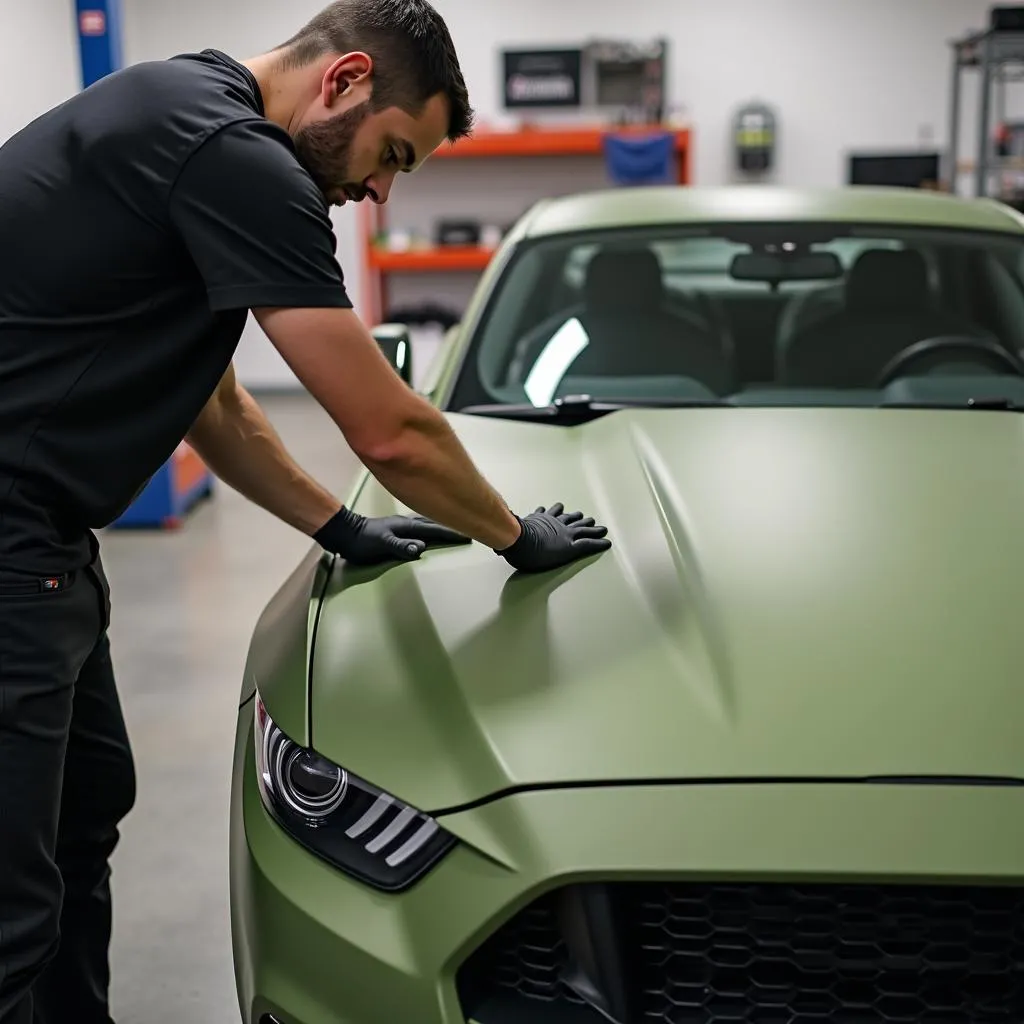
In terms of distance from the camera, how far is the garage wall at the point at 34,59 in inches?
250

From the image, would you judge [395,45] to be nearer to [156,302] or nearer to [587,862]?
[156,302]

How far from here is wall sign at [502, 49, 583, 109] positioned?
941 cm

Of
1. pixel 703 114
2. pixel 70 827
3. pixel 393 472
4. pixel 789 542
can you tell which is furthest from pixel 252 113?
pixel 703 114

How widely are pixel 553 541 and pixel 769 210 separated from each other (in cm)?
126

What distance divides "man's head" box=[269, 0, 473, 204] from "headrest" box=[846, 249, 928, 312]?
131 centimetres

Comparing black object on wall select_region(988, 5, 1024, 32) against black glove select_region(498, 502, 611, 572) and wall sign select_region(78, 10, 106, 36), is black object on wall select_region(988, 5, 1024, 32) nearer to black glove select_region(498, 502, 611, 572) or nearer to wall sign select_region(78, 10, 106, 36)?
wall sign select_region(78, 10, 106, 36)

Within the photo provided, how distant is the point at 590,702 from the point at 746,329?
1.43 meters

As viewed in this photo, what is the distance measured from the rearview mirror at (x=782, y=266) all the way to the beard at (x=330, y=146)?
49.7 inches

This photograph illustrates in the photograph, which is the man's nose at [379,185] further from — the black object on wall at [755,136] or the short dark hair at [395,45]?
the black object on wall at [755,136]

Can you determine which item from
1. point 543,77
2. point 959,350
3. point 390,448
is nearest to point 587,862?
point 390,448

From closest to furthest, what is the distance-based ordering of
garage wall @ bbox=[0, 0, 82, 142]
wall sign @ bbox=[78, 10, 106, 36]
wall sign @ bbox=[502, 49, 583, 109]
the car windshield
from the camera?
the car windshield
wall sign @ bbox=[78, 10, 106, 36]
garage wall @ bbox=[0, 0, 82, 142]
wall sign @ bbox=[502, 49, 583, 109]

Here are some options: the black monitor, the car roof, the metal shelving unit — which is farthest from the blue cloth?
the car roof

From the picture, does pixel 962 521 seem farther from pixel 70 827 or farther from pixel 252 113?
pixel 70 827

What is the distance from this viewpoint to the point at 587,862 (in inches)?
44.5
